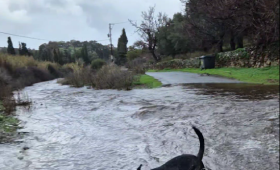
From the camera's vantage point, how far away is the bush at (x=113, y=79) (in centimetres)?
1504

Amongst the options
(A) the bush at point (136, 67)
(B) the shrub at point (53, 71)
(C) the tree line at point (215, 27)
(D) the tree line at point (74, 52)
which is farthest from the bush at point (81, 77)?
(B) the shrub at point (53, 71)

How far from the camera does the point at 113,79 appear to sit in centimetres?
1555

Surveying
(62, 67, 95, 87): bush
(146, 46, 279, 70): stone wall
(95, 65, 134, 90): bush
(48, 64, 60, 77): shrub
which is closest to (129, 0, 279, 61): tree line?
(146, 46, 279, 70): stone wall

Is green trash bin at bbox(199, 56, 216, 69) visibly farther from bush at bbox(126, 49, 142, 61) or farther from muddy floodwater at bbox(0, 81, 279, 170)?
bush at bbox(126, 49, 142, 61)

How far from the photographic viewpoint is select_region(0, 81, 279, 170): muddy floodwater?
4422mm

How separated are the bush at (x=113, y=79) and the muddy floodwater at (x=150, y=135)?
5866 mm

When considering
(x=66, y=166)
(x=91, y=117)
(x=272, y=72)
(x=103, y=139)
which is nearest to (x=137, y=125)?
(x=103, y=139)

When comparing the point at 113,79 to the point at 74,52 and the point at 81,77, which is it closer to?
the point at 81,77

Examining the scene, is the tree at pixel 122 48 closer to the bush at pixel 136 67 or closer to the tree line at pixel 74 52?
the tree line at pixel 74 52

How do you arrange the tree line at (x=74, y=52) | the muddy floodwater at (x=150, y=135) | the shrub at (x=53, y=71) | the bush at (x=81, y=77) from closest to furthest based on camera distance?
the muddy floodwater at (x=150, y=135)
the bush at (x=81, y=77)
the shrub at (x=53, y=71)
the tree line at (x=74, y=52)

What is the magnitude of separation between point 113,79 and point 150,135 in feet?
32.8

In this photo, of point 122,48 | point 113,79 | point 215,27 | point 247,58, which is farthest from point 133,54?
point 113,79

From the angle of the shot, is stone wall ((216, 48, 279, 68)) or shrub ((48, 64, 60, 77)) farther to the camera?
shrub ((48, 64, 60, 77))

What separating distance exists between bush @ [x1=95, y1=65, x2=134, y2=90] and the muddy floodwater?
587 centimetres
